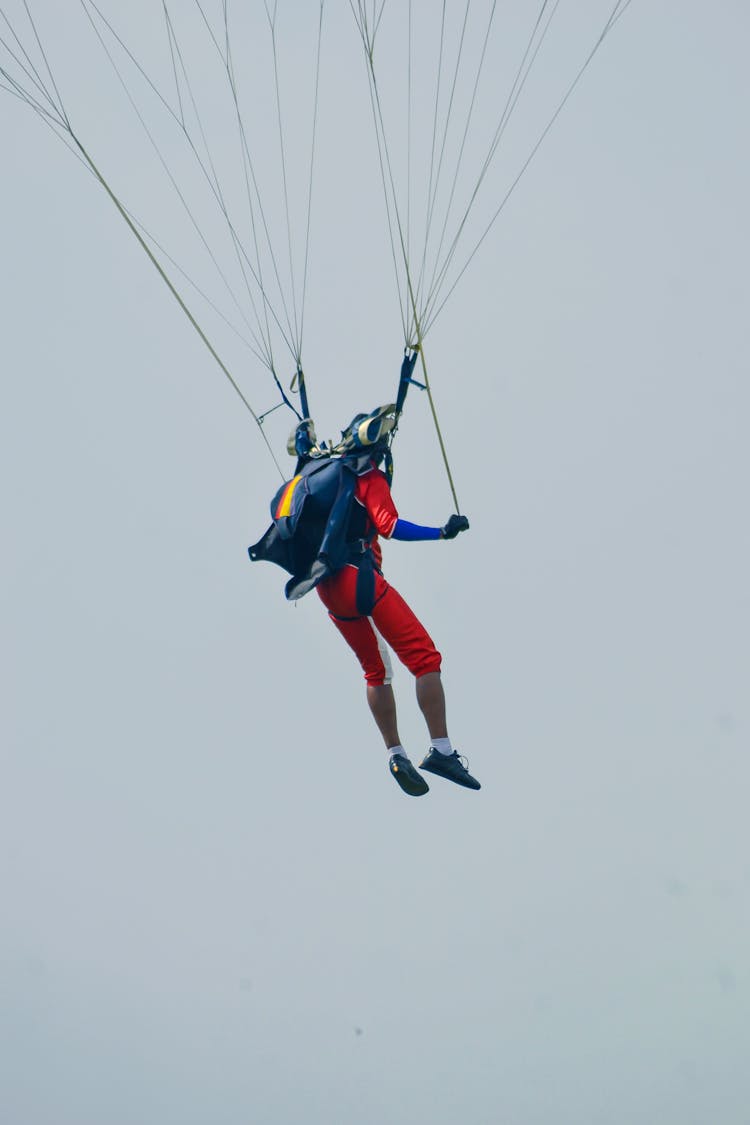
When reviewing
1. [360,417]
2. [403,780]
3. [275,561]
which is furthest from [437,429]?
[403,780]

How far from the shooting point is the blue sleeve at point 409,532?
10773 mm

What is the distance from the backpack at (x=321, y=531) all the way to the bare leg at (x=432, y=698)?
777 millimetres

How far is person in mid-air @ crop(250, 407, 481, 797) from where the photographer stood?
36.9 feet

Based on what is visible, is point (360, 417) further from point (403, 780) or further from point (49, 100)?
point (49, 100)

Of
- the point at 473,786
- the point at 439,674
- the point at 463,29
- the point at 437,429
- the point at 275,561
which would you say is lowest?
the point at 473,786

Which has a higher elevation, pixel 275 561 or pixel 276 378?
pixel 276 378

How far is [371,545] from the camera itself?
38.2ft

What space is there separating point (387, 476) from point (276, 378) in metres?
1.54

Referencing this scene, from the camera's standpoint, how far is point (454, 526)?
34.6 ft

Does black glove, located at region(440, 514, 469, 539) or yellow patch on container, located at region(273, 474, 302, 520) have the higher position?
yellow patch on container, located at region(273, 474, 302, 520)

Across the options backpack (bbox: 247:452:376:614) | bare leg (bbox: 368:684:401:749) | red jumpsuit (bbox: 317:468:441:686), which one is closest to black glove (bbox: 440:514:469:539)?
red jumpsuit (bbox: 317:468:441:686)

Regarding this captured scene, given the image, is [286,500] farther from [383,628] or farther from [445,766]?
[445,766]

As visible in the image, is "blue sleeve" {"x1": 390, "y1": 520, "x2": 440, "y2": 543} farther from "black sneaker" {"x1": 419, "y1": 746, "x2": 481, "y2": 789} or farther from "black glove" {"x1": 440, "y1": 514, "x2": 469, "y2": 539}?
"black sneaker" {"x1": 419, "y1": 746, "x2": 481, "y2": 789}

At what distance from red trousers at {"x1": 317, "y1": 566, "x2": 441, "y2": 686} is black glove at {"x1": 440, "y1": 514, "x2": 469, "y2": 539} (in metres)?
1.06
